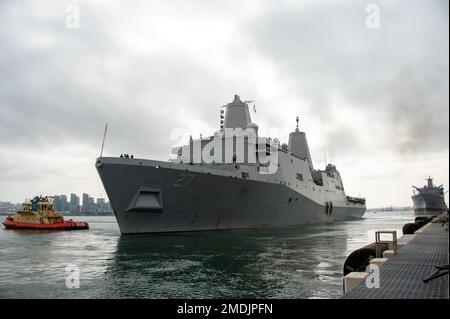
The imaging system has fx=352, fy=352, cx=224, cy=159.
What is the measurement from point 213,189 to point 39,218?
2272cm

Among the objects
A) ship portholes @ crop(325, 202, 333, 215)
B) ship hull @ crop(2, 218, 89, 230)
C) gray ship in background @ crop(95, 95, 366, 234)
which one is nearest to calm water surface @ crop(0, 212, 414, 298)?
gray ship in background @ crop(95, 95, 366, 234)

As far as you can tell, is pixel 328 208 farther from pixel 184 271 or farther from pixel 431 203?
pixel 431 203

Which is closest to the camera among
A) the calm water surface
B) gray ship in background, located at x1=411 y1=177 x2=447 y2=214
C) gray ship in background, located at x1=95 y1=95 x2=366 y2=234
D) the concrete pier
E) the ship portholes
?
the concrete pier

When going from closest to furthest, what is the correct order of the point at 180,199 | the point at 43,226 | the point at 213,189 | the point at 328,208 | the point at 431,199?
the point at 180,199
the point at 213,189
the point at 43,226
the point at 328,208
the point at 431,199

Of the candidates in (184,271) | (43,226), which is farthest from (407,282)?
(43,226)

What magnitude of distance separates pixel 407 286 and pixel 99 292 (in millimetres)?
6406

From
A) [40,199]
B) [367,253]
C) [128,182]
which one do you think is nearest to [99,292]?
[367,253]

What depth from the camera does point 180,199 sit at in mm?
19875

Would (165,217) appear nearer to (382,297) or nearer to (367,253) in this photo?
(367,253)

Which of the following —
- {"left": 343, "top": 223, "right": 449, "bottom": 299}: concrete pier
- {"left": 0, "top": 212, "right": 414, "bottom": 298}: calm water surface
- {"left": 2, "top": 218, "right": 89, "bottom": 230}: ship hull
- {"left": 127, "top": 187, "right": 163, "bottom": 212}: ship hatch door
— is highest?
{"left": 127, "top": 187, "right": 163, "bottom": 212}: ship hatch door

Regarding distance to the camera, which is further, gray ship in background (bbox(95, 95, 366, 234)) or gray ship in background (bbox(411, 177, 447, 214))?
gray ship in background (bbox(411, 177, 447, 214))

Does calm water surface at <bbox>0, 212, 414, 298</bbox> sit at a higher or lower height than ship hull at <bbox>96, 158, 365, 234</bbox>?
lower

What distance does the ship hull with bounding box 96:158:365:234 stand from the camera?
1825cm

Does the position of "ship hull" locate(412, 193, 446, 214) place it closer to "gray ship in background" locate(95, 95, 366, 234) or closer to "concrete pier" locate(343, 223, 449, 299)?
"gray ship in background" locate(95, 95, 366, 234)
